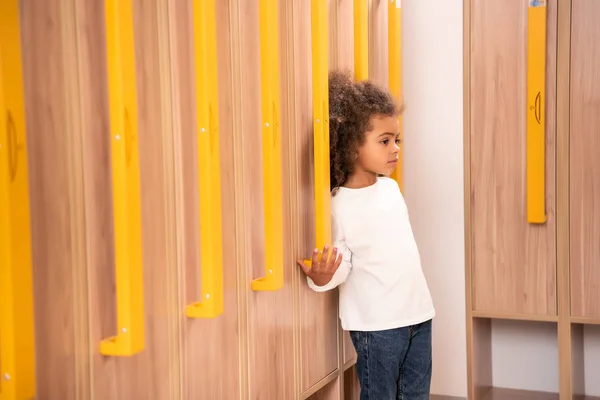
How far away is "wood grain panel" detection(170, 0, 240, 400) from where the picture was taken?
4.66 ft

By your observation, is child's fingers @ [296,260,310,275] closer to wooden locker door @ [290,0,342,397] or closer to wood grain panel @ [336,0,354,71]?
wooden locker door @ [290,0,342,397]

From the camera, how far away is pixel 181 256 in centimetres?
142

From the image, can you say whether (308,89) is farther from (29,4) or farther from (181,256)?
(29,4)

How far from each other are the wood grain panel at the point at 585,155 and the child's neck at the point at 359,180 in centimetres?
86

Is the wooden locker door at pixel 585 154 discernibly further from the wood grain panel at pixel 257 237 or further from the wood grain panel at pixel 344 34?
the wood grain panel at pixel 257 237

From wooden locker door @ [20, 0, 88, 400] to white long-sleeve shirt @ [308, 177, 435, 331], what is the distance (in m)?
1.02

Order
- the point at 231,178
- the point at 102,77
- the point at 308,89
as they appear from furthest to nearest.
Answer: the point at 308,89 → the point at 231,178 → the point at 102,77

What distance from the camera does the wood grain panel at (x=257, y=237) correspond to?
1675 mm

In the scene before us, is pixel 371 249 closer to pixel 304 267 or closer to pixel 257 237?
pixel 304 267

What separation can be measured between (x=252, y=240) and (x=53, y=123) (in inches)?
27.5

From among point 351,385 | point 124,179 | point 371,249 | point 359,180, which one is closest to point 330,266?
point 371,249

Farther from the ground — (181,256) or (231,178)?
(231,178)

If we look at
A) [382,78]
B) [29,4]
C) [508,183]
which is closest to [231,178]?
[29,4]

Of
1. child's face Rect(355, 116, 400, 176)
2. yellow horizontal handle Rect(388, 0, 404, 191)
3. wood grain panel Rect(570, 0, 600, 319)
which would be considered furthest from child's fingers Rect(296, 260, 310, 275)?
wood grain panel Rect(570, 0, 600, 319)
